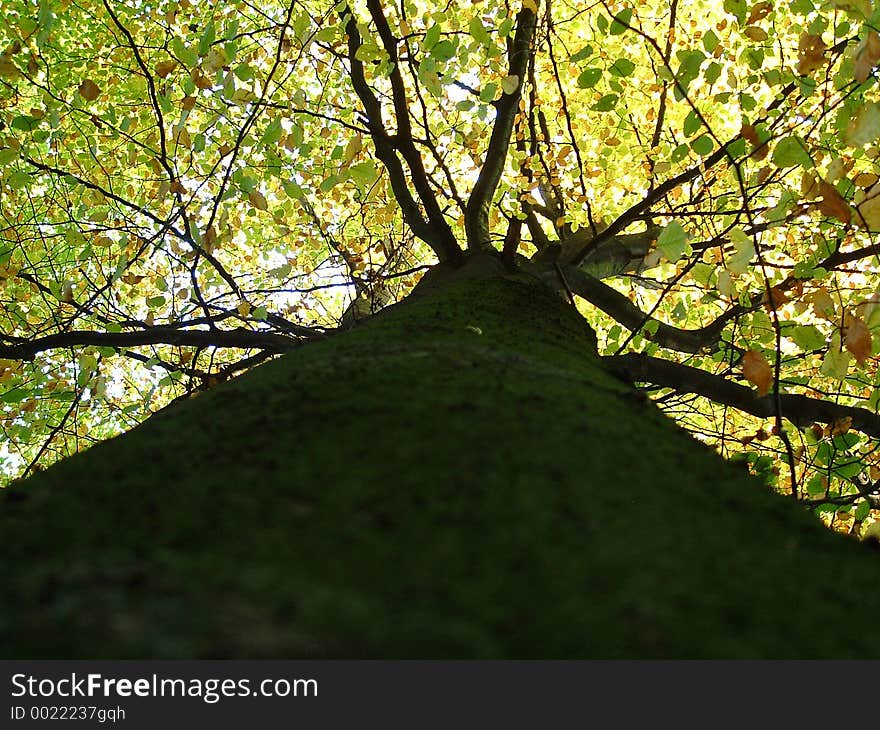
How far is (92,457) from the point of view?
3.70ft

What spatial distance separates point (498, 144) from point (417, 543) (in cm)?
331

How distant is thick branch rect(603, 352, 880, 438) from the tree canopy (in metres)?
0.01

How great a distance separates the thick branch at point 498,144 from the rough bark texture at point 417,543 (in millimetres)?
2635

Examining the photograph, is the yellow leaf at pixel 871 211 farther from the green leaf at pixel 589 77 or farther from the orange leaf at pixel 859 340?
the green leaf at pixel 589 77

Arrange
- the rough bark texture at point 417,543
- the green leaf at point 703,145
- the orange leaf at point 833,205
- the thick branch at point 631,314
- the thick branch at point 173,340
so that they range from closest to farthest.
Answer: the rough bark texture at point 417,543 < the orange leaf at point 833,205 < the green leaf at point 703,145 < the thick branch at point 173,340 < the thick branch at point 631,314

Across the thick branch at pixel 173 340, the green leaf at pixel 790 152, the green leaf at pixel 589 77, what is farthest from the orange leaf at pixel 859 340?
the thick branch at pixel 173 340

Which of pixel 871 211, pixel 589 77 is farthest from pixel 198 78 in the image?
pixel 871 211

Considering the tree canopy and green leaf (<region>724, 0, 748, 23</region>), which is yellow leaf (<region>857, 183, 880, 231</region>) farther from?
green leaf (<region>724, 0, 748, 23</region>)

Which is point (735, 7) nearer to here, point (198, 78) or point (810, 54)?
point (810, 54)

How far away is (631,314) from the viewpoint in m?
4.05

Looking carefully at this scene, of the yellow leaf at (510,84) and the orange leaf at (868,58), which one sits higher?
the yellow leaf at (510,84)

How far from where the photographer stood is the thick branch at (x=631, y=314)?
4043 mm

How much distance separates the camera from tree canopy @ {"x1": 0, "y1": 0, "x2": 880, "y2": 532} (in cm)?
302

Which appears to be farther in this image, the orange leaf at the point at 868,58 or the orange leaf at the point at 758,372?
the orange leaf at the point at 758,372
